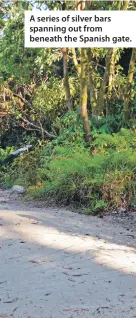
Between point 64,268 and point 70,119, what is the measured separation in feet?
20.4

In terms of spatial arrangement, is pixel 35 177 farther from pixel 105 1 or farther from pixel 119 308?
pixel 119 308

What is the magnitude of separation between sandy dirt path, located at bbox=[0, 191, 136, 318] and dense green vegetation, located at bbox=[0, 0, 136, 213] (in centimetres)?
117

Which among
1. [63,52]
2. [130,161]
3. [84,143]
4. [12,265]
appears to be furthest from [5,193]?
[12,265]

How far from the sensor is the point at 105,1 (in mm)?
8305

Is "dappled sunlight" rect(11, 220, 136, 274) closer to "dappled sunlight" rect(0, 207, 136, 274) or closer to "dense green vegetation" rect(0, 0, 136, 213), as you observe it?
"dappled sunlight" rect(0, 207, 136, 274)

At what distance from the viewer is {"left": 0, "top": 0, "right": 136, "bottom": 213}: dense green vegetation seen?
6414 millimetres

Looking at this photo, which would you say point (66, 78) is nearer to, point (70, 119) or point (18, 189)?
point (70, 119)

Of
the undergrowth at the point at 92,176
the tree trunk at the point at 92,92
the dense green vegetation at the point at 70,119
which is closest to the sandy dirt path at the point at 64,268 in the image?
the undergrowth at the point at 92,176

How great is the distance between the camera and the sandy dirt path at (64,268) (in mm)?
2699

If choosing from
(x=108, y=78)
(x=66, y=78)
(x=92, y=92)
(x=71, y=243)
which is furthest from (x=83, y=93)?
(x=71, y=243)

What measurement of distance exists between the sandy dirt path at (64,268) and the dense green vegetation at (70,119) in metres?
1.17

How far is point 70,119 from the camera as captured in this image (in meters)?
9.36

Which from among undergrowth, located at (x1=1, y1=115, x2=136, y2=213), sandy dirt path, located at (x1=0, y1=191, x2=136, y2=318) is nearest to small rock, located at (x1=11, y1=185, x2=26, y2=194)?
undergrowth, located at (x1=1, y1=115, x2=136, y2=213)

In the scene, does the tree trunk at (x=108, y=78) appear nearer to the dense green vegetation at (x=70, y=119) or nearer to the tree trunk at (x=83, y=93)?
the dense green vegetation at (x=70, y=119)
